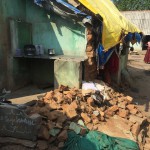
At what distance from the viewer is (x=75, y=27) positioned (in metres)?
8.38

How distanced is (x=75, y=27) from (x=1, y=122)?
14.1ft

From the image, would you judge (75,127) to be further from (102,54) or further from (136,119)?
(102,54)

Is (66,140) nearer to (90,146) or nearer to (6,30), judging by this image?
(90,146)

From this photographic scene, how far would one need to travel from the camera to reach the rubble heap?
18.4 ft

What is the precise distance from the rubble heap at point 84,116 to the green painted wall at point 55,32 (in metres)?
1.65

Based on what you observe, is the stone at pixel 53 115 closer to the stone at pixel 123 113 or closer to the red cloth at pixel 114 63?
the stone at pixel 123 113

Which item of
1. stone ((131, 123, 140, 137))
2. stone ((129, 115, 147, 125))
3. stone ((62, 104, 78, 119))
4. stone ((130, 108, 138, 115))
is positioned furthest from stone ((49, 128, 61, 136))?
stone ((130, 108, 138, 115))

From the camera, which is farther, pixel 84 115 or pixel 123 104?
pixel 123 104

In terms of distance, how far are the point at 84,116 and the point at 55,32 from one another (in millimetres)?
3560

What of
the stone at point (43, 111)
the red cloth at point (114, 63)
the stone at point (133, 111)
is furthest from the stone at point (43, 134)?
the red cloth at point (114, 63)

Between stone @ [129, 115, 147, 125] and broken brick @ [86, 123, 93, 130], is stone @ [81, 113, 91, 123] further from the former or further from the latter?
stone @ [129, 115, 147, 125]

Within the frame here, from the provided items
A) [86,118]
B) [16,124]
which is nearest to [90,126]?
[86,118]

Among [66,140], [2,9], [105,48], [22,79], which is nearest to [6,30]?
[2,9]

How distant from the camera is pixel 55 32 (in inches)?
345
